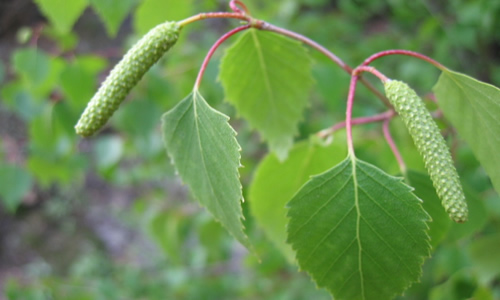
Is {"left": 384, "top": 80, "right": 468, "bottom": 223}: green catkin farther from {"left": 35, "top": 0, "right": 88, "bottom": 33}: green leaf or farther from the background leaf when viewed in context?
{"left": 35, "top": 0, "right": 88, "bottom": 33}: green leaf

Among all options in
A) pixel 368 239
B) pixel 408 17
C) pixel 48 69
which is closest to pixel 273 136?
pixel 368 239

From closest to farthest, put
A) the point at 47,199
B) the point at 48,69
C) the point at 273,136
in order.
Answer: the point at 273,136
the point at 48,69
the point at 47,199

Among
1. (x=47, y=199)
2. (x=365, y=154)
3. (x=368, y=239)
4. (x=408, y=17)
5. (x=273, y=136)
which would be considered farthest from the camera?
(x=47, y=199)

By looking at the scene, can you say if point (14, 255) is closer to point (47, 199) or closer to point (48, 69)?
point (47, 199)

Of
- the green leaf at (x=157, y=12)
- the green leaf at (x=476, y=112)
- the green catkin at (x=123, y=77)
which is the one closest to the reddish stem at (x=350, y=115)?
the green leaf at (x=476, y=112)

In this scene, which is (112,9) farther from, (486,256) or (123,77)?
(486,256)

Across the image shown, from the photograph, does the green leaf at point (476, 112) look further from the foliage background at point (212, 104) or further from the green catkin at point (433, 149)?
the foliage background at point (212, 104)

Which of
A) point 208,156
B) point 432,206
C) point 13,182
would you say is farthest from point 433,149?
point 13,182
